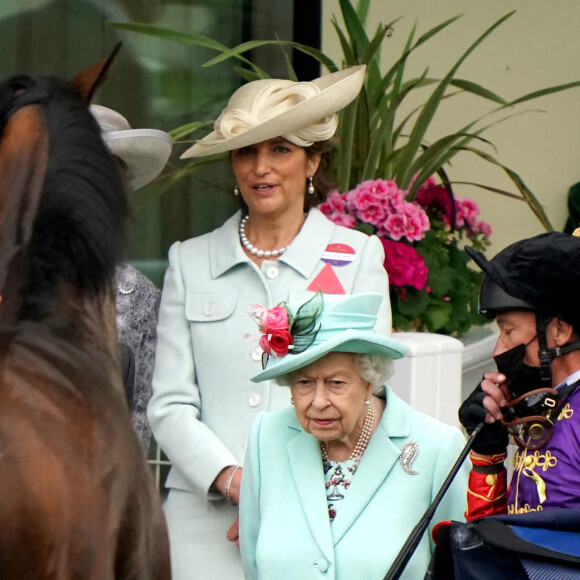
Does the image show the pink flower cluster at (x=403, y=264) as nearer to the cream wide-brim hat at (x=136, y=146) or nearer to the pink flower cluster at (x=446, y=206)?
the pink flower cluster at (x=446, y=206)

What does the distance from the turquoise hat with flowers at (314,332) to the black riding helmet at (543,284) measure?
33 cm

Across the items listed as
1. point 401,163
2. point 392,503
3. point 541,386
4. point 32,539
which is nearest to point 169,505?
point 392,503

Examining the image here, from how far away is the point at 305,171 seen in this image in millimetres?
3684

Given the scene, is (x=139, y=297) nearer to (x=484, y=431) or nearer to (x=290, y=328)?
(x=290, y=328)

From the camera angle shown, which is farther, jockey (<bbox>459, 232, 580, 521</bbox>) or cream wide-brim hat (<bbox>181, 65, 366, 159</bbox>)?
cream wide-brim hat (<bbox>181, 65, 366, 159</bbox>)

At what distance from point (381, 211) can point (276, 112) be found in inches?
39.6

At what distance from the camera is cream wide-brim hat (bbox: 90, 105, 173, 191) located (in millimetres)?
3320

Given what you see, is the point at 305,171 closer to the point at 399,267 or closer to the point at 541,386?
the point at 399,267

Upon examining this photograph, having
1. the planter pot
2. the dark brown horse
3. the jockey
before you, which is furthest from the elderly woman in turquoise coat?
the planter pot

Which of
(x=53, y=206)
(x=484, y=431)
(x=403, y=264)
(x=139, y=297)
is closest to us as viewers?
(x=53, y=206)

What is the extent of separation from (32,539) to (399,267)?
9.11 feet

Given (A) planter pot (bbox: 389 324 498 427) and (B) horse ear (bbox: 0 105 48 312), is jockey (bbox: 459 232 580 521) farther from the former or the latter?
(A) planter pot (bbox: 389 324 498 427)

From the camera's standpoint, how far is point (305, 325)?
9.09 ft

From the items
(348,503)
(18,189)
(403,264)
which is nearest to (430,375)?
(403,264)
